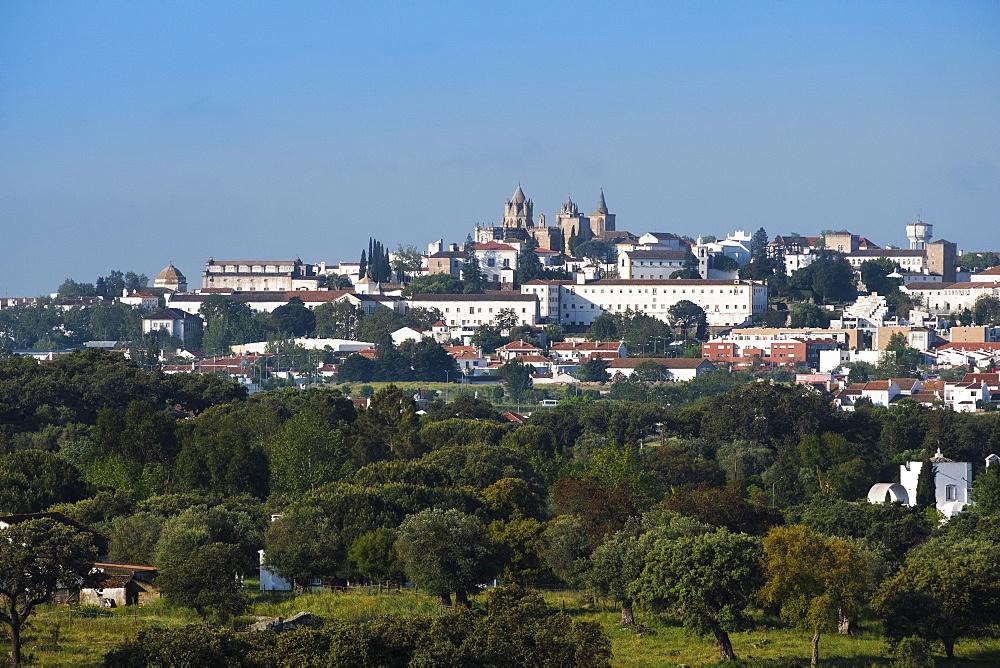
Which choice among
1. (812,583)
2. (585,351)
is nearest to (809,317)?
(585,351)

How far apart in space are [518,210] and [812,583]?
105911 millimetres

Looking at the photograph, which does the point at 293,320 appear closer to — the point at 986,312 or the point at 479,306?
the point at 479,306

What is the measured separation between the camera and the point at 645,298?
303 feet

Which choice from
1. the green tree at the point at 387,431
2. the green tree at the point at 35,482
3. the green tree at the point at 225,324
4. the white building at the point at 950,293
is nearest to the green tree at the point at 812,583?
the green tree at the point at 35,482

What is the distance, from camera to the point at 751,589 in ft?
73.4

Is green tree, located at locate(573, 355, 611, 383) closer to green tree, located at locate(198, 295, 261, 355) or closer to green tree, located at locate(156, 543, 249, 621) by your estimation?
green tree, located at locate(198, 295, 261, 355)

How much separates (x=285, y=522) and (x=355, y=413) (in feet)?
68.6

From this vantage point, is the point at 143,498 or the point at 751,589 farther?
the point at 143,498

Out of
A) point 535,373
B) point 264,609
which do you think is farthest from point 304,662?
point 535,373

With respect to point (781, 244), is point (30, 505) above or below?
below

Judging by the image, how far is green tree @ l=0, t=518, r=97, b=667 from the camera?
64.7 feet

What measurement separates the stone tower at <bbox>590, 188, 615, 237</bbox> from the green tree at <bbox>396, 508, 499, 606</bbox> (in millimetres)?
103226

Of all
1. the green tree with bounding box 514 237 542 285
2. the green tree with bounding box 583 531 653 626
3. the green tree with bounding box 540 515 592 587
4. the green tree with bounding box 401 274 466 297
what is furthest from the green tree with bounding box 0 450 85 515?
the green tree with bounding box 514 237 542 285

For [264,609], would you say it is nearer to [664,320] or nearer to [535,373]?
[535,373]
